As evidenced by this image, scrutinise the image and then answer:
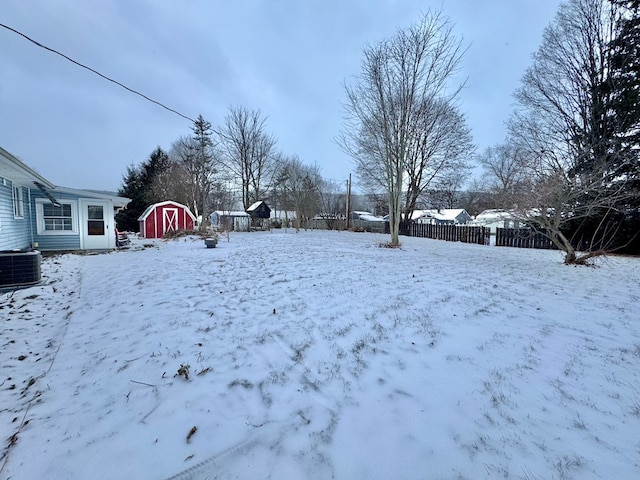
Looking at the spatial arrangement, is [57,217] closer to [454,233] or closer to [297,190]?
[454,233]

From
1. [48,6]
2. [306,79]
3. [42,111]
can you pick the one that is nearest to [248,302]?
[48,6]

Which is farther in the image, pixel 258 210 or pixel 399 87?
pixel 258 210

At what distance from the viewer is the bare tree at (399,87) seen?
1142cm

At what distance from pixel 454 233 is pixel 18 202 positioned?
20823mm

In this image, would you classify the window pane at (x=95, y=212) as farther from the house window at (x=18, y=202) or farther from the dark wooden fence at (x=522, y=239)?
the dark wooden fence at (x=522, y=239)

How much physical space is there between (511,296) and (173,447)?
496 centimetres

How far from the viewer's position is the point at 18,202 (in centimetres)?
880

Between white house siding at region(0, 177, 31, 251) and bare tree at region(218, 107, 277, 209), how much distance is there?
22662mm

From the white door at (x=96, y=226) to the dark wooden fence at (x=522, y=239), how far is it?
1874 cm

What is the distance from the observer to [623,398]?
6.46 feet

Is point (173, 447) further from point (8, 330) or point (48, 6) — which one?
Result: point (48, 6)

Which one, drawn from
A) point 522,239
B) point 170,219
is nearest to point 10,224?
point 170,219

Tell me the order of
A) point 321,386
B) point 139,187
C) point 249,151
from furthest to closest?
point 249,151, point 139,187, point 321,386

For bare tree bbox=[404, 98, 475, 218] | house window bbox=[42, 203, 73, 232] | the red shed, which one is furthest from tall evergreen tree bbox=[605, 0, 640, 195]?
the red shed
